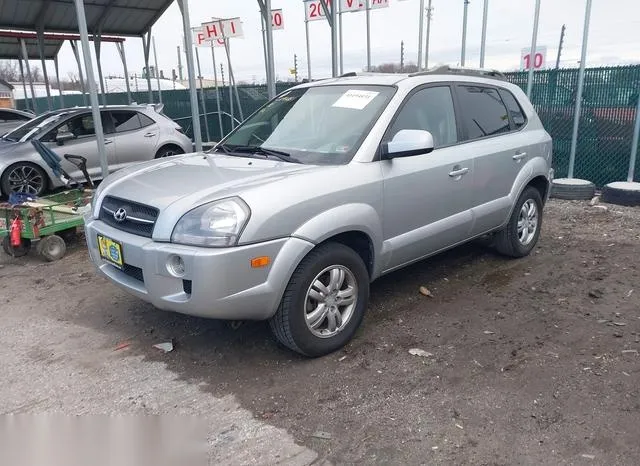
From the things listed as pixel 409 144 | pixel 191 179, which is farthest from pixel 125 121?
pixel 409 144

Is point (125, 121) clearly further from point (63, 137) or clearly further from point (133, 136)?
point (63, 137)

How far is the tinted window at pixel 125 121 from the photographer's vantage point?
971 cm

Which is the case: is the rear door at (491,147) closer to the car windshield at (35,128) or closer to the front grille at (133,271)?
the front grille at (133,271)

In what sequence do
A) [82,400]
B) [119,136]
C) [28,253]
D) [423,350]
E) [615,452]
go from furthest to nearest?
[119,136], [28,253], [423,350], [82,400], [615,452]

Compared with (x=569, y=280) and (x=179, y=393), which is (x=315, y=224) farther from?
(x=569, y=280)

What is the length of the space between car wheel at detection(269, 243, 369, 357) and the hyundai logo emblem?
1.14 meters

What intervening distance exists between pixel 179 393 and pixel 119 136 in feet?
24.4

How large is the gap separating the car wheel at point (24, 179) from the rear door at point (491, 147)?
693 centimetres

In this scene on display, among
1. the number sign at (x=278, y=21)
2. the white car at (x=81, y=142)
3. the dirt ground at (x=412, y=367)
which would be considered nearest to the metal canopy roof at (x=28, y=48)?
the number sign at (x=278, y=21)

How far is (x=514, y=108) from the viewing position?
17.3 feet

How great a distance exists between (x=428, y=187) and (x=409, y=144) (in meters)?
0.57

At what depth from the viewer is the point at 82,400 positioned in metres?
3.21

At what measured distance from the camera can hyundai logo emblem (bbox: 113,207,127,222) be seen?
135 inches

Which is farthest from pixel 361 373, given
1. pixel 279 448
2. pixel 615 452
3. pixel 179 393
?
pixel 615 452
